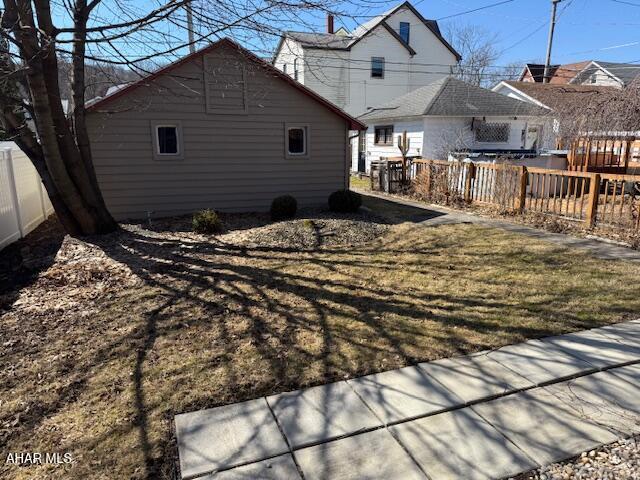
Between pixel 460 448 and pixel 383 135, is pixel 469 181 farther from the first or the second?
pixel 383 135

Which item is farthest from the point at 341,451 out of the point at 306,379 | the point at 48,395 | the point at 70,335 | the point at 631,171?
the point at 631,171

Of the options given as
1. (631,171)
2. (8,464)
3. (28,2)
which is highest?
(28,2)

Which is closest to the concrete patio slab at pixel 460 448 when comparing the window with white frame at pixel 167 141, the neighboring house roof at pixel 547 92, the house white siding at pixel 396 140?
the window with white frame at pixel 167 141

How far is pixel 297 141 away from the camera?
→ 474 inches

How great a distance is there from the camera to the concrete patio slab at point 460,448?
8.38 feet

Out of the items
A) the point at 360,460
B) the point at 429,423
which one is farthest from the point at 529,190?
the point at 360,460

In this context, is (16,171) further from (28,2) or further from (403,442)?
(403,442)

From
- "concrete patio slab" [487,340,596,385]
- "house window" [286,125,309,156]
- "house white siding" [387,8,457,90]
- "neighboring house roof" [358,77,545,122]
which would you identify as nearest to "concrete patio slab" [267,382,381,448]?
"concrete patio slab" [487,340,596,385]

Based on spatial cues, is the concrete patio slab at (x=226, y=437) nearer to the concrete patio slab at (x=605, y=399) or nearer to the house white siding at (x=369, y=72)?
the concrete patio slab at (x=605, y=399)

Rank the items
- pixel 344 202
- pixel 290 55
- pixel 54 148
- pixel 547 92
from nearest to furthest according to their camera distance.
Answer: pixel 54 148
pixel 344 202
pixel 290 55
pixel 547 92

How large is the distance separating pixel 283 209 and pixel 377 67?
74.7 feet

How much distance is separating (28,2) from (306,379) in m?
6.98

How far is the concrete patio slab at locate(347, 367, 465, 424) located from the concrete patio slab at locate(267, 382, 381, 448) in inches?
3.8

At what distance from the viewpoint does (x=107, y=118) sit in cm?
1015
